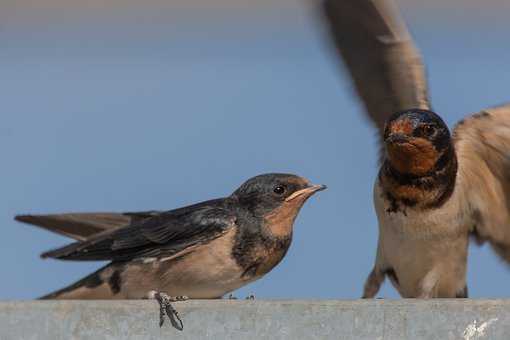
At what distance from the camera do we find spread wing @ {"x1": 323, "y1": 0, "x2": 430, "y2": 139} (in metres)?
3.13

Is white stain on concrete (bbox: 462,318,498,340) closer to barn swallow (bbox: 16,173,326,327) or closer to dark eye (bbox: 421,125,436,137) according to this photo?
barn swallow (bbox: 16,173,326,327)

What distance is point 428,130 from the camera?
8.84ft

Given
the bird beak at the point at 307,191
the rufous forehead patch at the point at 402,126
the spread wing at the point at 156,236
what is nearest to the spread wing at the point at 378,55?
the rufous forehead patch at the point at 402,126

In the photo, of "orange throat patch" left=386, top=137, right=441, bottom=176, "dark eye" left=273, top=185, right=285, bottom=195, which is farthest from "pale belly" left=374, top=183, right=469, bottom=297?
"dark eye" left=273, top=185, right=285, bottom=195

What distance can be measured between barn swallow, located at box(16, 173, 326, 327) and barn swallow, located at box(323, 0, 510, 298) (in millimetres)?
289

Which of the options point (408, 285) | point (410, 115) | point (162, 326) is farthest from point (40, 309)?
point (408, 285)

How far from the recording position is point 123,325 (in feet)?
5.14

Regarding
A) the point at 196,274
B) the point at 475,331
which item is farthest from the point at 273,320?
the point at 196,274

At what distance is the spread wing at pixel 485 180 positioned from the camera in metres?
2.85

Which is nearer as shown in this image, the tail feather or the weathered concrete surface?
the weathered concrete surface

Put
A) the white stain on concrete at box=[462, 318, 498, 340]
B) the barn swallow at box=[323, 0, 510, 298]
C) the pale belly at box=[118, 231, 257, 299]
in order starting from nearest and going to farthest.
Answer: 1. the white stain on concrete at box=[462, 318, 498, 340]
2. the pale belly at box=[118, 231, 257, 299]
3. the barn swallow at box=[323, 0, 510, 298]

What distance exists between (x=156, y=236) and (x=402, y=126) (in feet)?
2.14

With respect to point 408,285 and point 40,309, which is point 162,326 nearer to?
point 40,309

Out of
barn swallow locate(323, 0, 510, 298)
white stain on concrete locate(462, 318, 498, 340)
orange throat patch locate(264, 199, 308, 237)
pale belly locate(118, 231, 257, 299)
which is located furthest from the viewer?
barn swallow locate(323, 0, 510, 298)
